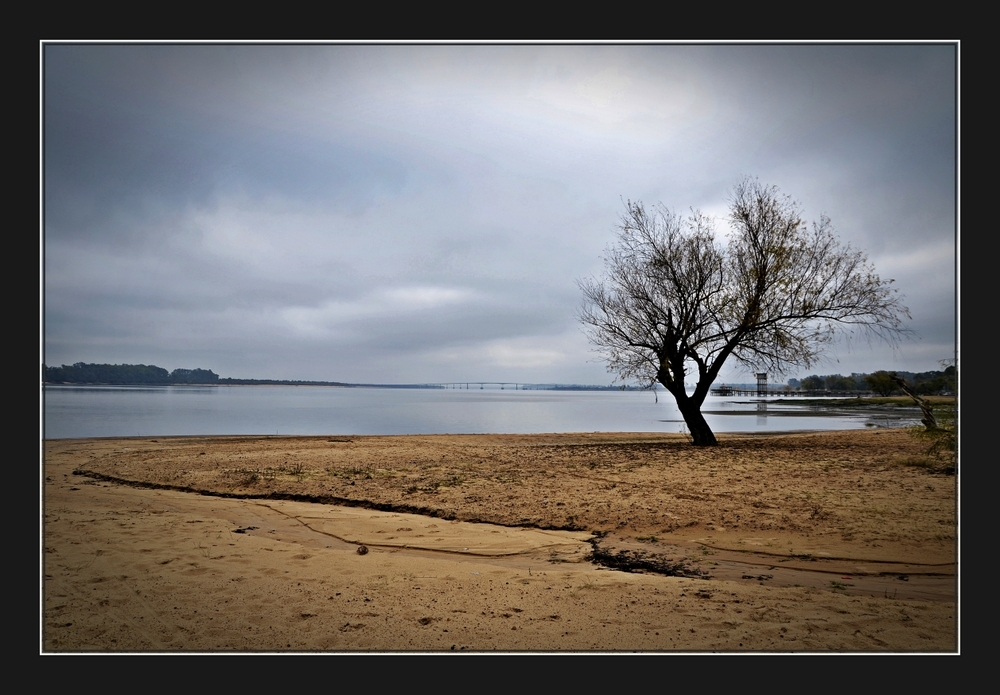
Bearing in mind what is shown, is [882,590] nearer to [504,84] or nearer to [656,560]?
[656,560]

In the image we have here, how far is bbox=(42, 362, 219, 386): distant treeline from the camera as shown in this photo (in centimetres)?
476

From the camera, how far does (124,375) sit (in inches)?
237

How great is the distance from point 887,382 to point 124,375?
25.7 feet

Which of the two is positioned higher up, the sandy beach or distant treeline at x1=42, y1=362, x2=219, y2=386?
distant treeline at x1=42, y1=362, x2=219, y2=386

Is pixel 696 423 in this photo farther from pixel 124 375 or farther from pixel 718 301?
pixel 124 375

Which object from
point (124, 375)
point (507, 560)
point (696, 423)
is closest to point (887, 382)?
point (507, 560)

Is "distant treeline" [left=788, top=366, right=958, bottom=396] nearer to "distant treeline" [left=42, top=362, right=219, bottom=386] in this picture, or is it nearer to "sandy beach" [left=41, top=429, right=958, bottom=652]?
"sandy beach" [left=41, top=429, right=958, bottom=652]

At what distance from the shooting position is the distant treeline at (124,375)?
4755 mm

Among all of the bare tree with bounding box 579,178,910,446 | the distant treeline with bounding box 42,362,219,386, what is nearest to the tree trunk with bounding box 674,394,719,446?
the bare tree with bounding box 579,178,910,446

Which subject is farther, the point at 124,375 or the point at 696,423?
the point at 696,423

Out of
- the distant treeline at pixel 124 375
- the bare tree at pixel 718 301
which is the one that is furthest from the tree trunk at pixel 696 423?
the distant treeline at pixel 124 375

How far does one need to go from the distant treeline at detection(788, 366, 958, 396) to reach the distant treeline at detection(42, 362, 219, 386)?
6880 mm

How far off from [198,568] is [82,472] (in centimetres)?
603

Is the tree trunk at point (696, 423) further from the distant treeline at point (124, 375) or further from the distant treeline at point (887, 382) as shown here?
the distant treeline at point (124, 375)
